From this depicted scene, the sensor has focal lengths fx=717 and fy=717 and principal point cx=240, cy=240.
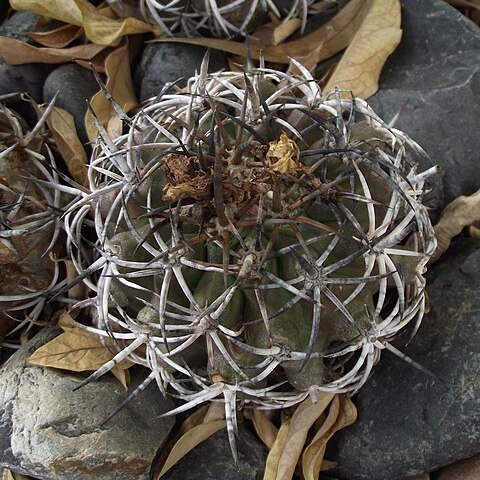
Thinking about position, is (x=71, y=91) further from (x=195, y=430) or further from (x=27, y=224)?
(x=195, y=430)

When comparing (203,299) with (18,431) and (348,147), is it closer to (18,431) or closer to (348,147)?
(348,147)

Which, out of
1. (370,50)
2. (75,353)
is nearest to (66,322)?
(75,353)

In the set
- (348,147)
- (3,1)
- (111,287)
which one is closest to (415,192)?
(348,147)

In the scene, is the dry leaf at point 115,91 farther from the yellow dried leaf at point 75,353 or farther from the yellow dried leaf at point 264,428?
the yellow dried leaf at point 264,428

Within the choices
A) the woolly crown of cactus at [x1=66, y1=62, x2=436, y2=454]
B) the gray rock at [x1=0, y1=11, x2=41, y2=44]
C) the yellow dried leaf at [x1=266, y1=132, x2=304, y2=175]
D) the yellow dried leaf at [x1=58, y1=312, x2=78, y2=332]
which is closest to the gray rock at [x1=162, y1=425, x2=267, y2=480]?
the woolly crown of cactus at [x1=66, y1=62, x2=436, y2=454]

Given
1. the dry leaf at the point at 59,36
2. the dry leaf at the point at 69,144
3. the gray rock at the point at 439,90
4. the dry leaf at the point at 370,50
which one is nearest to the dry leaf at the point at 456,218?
the gray rock at the point at 439,90

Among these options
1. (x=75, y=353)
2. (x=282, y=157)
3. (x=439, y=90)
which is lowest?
(x=75, y=353)
